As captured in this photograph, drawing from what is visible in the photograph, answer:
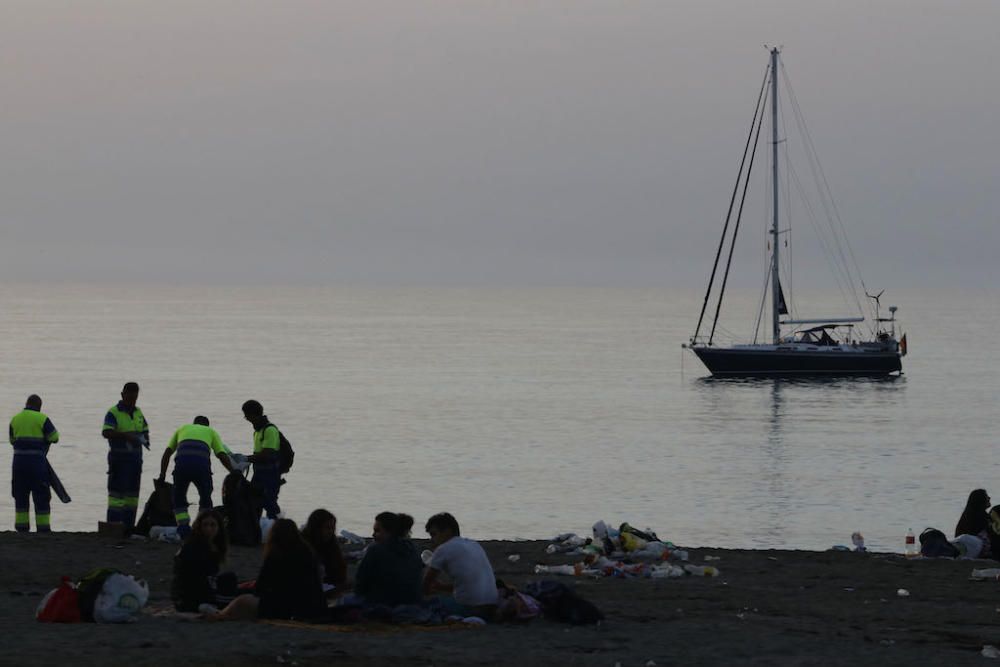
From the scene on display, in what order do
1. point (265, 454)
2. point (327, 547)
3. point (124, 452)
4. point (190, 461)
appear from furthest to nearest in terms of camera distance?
point (124, 452) < point (265, 454) < point (190, 461) < point (327, 547)

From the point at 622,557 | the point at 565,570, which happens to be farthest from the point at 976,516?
the point at 565,570

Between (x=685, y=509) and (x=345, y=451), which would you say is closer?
(x=685, y=509)

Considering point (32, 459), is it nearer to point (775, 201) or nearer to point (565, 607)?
point (565, 607)

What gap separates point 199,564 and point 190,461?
558 centimetres

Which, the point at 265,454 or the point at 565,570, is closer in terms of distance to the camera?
the point at 565,570

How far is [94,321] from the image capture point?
645ft

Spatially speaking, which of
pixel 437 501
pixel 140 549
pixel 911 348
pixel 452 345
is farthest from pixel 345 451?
pixel 911 348

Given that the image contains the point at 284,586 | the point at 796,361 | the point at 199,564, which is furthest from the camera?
the point at 796,361

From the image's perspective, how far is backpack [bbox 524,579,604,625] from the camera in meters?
14.7

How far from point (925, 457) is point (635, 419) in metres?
17.4

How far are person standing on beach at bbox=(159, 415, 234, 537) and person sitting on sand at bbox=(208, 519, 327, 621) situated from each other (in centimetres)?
581

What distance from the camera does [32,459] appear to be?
21.4 m

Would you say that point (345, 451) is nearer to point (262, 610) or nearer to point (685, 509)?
point (685, 509)

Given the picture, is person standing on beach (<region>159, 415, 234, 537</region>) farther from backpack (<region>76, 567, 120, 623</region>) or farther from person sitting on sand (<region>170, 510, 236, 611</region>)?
backpack (<region>76, 567, 120, 623</region>)
